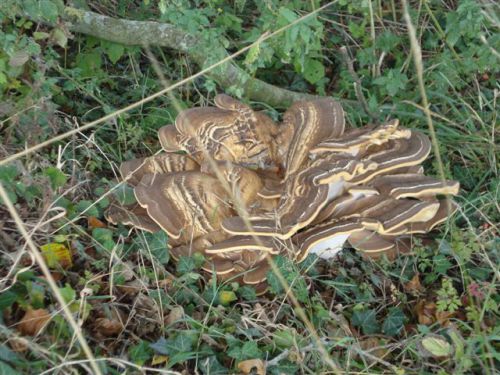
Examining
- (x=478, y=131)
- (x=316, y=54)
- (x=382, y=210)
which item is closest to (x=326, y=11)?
(x=316, y=54)

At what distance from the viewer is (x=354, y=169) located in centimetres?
320

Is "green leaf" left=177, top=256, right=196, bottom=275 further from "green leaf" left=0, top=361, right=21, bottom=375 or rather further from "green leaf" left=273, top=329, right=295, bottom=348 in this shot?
"green leaf" left=0, top=361, right=21, bottom=375

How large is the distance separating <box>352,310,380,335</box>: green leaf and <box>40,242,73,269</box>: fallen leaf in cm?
174

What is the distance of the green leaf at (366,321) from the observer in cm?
341

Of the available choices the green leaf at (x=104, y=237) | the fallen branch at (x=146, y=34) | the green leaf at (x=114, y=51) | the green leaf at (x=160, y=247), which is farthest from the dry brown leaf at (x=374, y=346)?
the green leaf at (x=114, y=51)

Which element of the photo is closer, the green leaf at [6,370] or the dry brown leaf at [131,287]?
the green leaf at [6,370]

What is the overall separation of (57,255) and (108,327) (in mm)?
555

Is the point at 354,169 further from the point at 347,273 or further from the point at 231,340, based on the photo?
the point at 231,340

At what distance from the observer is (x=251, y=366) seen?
9.82 ft

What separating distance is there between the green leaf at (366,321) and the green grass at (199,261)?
1cm

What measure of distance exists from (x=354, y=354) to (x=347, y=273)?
2.43 feet

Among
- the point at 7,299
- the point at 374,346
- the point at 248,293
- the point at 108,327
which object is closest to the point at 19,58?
the point at 7,299

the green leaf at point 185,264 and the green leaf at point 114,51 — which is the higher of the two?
the green leaf at point 114,51

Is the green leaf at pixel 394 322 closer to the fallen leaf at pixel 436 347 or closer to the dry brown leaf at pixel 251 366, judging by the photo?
the fallen leaf at pixel 436 347
